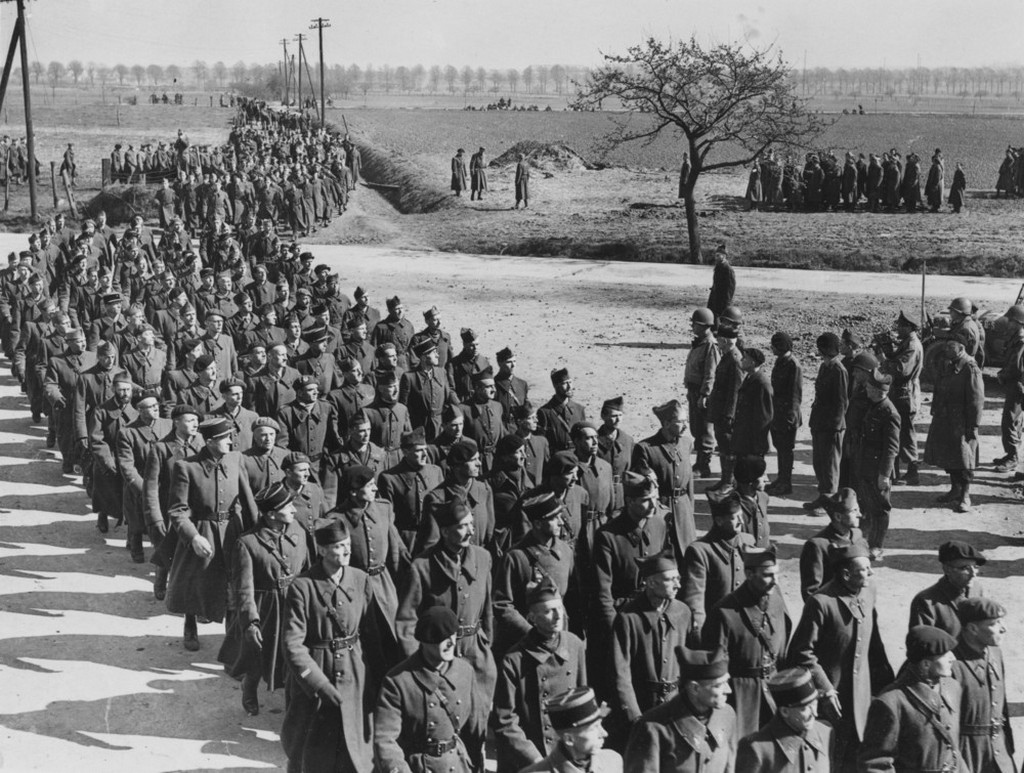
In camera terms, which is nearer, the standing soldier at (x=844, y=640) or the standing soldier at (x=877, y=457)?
the standing soldier at (x=844, y=640)

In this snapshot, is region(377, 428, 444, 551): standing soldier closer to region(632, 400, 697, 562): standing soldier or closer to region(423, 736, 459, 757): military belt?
region(632, 400, 697, 562): standing soldier

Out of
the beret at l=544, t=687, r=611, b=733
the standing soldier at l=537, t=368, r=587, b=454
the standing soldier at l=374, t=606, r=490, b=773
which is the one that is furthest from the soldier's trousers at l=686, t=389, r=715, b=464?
the beret at l=544, t=687, r=611, b=733

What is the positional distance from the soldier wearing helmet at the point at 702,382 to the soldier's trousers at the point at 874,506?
247 centimetres

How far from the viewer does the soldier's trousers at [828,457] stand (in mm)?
10734

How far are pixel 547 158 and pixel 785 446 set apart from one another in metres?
30.4

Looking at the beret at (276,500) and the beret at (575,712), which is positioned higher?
the beret at (276,500)

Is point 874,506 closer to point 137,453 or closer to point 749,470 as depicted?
point 749,470

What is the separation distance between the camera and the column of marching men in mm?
5117

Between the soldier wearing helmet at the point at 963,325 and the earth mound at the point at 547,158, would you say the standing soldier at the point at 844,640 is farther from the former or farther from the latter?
the earth mound at the point at 547,158

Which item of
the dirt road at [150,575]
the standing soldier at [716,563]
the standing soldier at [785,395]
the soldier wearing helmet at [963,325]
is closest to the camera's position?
the standing soldier at [716,563]

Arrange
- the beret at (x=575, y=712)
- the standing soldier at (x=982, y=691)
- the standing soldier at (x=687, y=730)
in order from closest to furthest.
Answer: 1. the beret at (x=575, y=712)
2. the standing soldier at (x=687, y=730)
3. the standing soldier at (x=982, y=691)

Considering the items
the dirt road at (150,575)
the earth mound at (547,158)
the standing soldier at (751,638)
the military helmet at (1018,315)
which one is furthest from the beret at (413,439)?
the earth mound at (547,158)

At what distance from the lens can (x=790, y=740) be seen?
4824 millimetres

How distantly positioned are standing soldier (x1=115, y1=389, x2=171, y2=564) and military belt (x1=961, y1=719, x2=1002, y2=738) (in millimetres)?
6550
